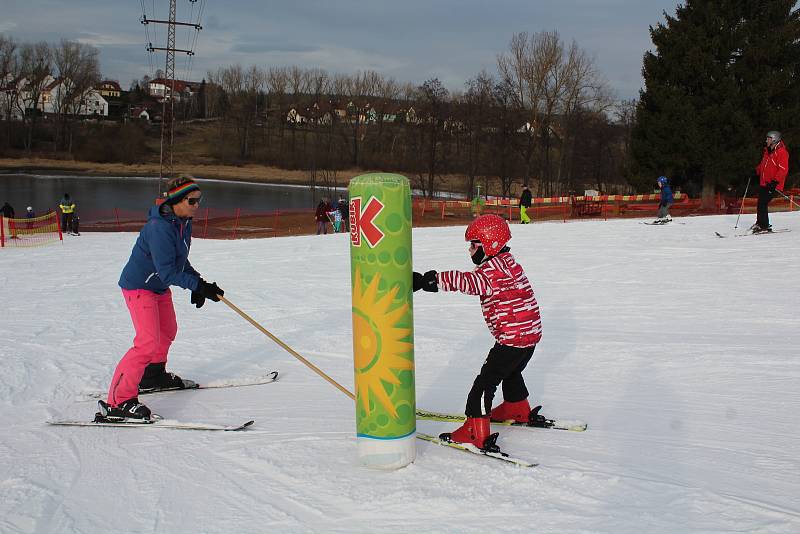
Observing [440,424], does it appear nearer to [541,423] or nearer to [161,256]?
[541,423]

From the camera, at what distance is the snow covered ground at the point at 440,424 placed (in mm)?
3600

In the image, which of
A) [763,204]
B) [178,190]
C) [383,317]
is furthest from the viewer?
[763,204]

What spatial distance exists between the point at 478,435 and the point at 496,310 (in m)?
0.76

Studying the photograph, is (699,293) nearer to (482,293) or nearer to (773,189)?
(773,189)

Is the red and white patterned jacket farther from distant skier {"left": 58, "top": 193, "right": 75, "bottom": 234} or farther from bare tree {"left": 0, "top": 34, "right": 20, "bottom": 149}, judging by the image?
bare tree {"left": 0, "top": 34, "right": 20, "bottom": 149}

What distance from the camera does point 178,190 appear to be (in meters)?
5.14

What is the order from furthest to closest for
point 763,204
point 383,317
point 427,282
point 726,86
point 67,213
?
point 726,86, point 67,213, point 763,204, point 427,282, point 383,317

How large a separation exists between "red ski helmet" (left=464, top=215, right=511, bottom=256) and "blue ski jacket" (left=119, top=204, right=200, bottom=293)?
2.06 metres

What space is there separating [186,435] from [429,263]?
9221 millimetres

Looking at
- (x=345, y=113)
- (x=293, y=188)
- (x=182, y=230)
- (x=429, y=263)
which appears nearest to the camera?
(x=182, y=230)

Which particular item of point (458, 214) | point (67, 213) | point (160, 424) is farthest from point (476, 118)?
point (160, 424)

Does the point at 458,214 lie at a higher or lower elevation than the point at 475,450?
higher

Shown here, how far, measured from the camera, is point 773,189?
12539 mm

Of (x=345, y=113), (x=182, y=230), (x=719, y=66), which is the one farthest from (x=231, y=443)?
(x=345, y=113)
